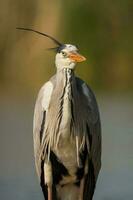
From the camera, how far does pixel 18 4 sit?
2.97m

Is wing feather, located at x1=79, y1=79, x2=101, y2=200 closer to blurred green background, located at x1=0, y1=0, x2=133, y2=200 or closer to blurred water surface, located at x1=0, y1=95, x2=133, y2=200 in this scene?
blurred water surface, located at x1=0, y1=95, x2=133, y2=200

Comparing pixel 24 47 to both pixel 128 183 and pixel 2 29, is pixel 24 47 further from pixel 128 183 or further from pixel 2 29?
pixel 128 183

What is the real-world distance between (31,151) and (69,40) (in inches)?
24.2

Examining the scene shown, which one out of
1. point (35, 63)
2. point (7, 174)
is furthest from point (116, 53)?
point (7, 174)

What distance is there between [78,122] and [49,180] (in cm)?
19

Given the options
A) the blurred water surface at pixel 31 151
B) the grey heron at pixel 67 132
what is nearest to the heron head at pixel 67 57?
the grey heron at pixel 67 132

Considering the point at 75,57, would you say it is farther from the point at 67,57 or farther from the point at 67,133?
the point at 67,133

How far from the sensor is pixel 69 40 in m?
2.92

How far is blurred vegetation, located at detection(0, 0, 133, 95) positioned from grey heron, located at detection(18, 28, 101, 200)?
54.5 inches

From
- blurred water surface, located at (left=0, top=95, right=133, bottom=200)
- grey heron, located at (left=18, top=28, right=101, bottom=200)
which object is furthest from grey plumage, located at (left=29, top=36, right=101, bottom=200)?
blurred water surface, located at (left=0, top=95, right=133, bottom=200)

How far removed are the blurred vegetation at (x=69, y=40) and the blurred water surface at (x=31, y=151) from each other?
0.32 ft

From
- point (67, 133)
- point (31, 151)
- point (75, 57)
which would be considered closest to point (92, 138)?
point (67, 133)

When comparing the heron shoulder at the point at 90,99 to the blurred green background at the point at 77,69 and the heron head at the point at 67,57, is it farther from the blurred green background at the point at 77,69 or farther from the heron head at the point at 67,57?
the blurred green background at the point at 77,69

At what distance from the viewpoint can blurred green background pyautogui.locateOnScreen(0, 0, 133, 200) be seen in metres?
2.87
